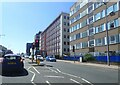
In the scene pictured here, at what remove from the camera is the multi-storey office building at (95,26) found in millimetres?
48250

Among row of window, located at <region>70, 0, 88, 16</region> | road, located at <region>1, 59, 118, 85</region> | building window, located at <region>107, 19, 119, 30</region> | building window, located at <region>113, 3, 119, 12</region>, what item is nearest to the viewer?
road, located at <region>1, 59, 118, 85</region>

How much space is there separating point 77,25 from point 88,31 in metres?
11.1

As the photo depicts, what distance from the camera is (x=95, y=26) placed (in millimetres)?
58938

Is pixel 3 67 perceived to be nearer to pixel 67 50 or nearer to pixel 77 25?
pixel 77 25

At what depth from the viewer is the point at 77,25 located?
247ft

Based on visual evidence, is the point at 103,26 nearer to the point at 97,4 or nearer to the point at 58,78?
the point at 97,4

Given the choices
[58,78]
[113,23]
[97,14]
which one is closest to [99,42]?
[97,14]

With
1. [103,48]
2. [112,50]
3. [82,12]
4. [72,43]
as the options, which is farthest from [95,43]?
[72,43]

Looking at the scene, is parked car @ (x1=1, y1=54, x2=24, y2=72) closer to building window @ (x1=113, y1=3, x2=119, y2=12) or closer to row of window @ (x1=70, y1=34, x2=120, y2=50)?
row of window @ (x1=70, y1=34, x2=120, y2=50)

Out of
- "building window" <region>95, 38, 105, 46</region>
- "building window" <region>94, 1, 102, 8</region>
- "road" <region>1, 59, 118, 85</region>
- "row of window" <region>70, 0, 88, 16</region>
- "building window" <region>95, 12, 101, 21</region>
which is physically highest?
"row of window" <region>70, 0, 88, 16</region>

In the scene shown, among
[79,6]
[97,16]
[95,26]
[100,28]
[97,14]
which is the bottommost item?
[100,28]

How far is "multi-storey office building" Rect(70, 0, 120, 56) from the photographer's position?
48250 mm

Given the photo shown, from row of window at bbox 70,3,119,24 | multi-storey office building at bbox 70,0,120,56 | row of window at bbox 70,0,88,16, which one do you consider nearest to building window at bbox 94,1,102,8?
multi-storey office building at bbox 70,0,120,56

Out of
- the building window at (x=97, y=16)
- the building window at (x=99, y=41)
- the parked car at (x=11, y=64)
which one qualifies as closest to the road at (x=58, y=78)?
the parked car at (x=11, y=64)
